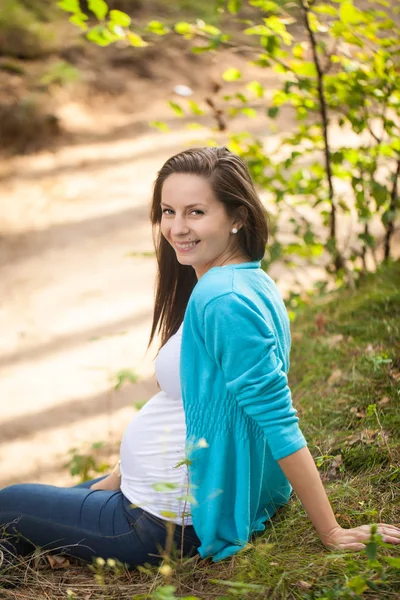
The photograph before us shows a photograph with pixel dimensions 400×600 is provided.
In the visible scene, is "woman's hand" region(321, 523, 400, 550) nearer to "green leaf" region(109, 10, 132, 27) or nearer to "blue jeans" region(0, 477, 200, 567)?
"blue jeans" region(0, 477, 200, 567)

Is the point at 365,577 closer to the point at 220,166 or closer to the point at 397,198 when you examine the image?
the point at 220,166

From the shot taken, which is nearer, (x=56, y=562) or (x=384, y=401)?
(x=56, y=562)

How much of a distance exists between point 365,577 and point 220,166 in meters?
1.29

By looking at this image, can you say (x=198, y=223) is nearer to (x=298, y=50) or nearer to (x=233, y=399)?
(x=233, y=399)

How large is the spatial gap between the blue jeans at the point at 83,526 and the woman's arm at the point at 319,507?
16.8 inches

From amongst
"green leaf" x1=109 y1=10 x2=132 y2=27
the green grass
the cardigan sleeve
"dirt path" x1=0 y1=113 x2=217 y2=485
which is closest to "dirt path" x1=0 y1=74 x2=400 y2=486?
"dirt path" x1=0 y1=113 x2=217 y2=485

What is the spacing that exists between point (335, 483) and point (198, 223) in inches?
43.9

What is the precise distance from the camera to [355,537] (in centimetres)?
177

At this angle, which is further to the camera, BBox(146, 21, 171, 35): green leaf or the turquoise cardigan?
BBox(146, 21, 171, 35): green leaf

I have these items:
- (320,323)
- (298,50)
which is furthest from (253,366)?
(298,50)

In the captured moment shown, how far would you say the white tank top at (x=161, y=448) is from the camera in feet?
6.48

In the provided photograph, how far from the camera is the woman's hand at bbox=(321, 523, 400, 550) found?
175 centimetres

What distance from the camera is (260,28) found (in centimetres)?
335

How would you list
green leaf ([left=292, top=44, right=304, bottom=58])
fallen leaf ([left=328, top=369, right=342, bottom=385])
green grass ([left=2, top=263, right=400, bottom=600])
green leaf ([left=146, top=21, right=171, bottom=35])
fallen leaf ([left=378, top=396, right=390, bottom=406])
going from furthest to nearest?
green leaf ([left=292, top=44, right=304, bottom=58]) → green leaf ([left=146, top=21, right=171, bottom=35]) → fallen leaf ([left=328, top=369, right=342, bottom=385]) → fallen leaf ([left=378, top=396, right=390, bottom=406]) → green grass ([left=2, top=263, right=400, bottom=600])
